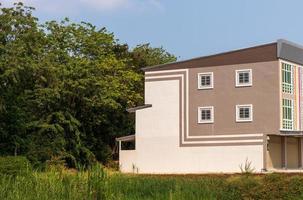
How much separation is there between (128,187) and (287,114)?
3112 centimetres

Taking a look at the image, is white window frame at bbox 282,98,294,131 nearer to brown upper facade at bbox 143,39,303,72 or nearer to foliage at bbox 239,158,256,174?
brown upper facade at bbox 143,39,303,72

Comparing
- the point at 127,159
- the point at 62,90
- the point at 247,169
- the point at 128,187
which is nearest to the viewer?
the point at 128,187

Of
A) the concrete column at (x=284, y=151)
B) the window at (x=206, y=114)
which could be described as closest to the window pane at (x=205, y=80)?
the window at (x=206, y=114)

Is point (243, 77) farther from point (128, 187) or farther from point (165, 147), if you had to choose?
point (128, 187)

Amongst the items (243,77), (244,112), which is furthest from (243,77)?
(244,112)

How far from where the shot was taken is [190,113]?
48.0 metres

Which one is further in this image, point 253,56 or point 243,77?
point 243,77

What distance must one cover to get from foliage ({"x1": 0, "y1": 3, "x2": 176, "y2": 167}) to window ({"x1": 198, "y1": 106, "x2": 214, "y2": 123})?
6321 mm

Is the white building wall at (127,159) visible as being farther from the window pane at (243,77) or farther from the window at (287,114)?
the window at (287,114)

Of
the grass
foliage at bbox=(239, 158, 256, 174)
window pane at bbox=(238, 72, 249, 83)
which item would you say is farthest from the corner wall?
the grass

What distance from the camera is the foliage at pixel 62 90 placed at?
129 feet

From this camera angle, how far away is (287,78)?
46188mm

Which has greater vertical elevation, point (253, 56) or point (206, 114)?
point (253, 56)

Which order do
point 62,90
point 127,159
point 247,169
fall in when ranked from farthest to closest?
point 127,159
point 62,90
point 247,169
